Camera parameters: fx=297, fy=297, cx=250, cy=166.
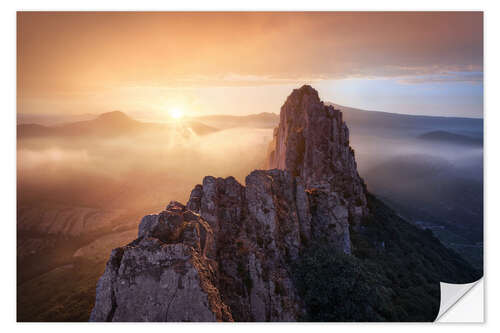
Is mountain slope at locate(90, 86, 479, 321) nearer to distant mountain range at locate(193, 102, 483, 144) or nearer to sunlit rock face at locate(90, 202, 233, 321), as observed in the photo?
sunlit rock face at locate(90, 202, 233, 321)

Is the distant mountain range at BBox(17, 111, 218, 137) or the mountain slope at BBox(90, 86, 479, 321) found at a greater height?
the distant mountain range at BBox(17, 111, 218, 137)

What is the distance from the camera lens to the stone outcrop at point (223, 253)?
5.00 m

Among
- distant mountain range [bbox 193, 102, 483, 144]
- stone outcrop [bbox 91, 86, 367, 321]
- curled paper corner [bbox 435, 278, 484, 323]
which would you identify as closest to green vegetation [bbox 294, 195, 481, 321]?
curled paper corner [bbox 435, 278, 484, 323]

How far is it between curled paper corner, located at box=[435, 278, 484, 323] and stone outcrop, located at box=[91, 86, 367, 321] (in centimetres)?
322

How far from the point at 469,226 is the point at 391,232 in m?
8.10

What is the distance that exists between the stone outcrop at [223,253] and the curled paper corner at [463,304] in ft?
10.6

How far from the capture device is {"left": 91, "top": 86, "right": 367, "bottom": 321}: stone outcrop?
5004mm

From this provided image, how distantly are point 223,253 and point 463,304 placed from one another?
6.25 meters

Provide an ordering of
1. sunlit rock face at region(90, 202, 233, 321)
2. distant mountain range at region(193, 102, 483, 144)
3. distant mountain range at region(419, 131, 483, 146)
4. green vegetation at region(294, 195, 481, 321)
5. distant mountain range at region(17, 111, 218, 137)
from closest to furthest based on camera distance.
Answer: sunlit rock face at region(90, 202, 233, 321) → green vegetation at region(294, 195, 481, 321) → distant mountain range at region(419, 131, 483, 146) → distant mountain range at region(193, 102, 483, 144) → distant mountain range at region(17, 111, 218, 137)

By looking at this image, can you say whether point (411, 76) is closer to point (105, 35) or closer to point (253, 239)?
point (253, 239)

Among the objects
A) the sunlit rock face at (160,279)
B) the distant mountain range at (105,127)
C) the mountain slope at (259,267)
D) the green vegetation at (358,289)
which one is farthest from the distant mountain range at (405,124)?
the sunlit rock face at (160,279)

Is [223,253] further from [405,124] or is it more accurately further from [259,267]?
[405,124]

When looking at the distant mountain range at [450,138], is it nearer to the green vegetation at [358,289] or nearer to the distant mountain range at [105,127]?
the green vegetation at [358,289]

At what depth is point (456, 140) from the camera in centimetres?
845
